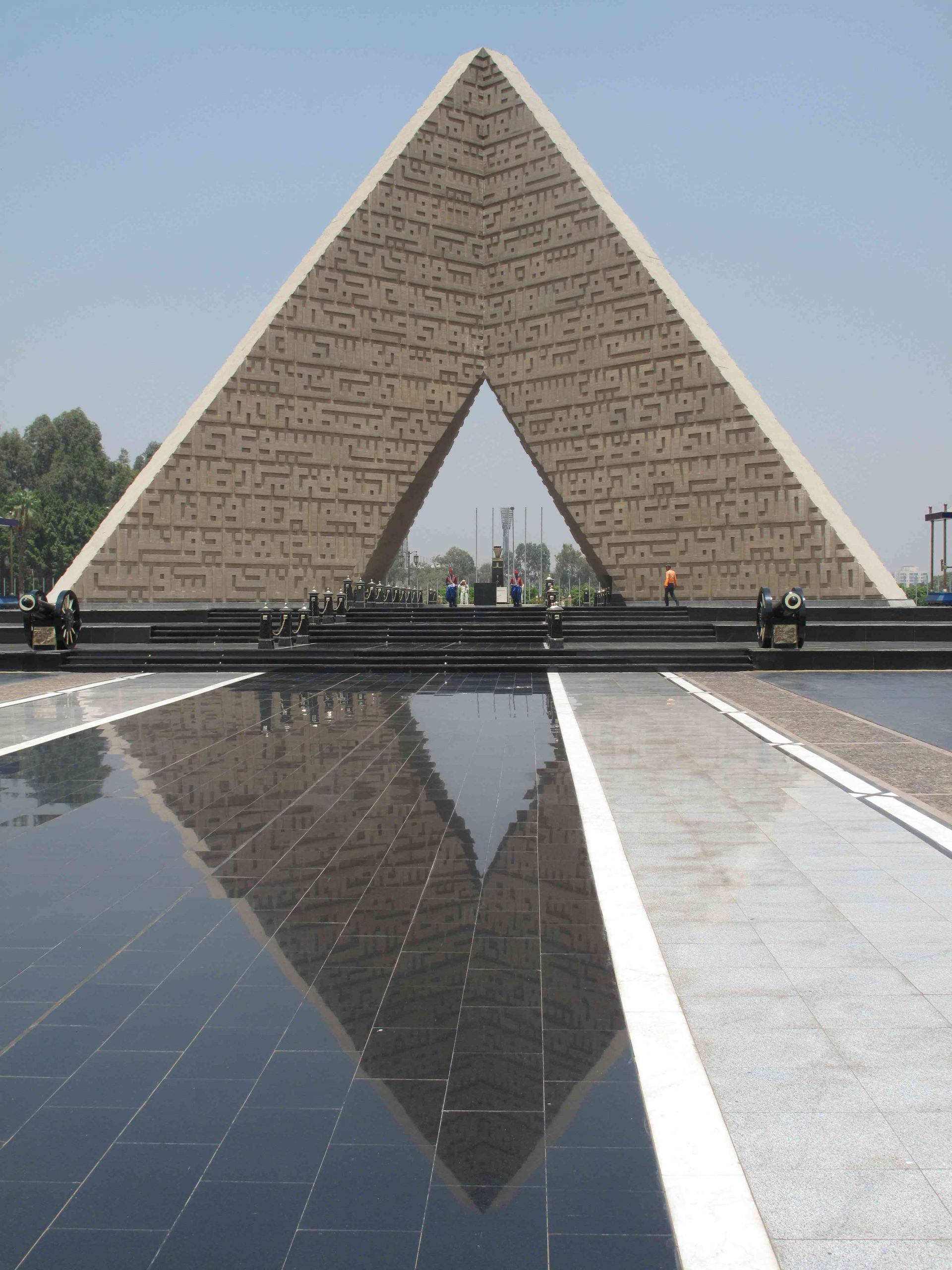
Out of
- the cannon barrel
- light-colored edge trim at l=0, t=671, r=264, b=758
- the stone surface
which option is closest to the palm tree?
the cannon barrel

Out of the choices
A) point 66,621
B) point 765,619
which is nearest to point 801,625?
point 765,619

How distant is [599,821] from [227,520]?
18.0m

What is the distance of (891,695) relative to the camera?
33.7 feet

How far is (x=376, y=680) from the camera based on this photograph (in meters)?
12.2

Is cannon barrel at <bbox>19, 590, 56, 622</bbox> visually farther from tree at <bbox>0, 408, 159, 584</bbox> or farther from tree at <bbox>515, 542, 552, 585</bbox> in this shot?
tree at <bbox>515, 542, 552, 585</bbox>

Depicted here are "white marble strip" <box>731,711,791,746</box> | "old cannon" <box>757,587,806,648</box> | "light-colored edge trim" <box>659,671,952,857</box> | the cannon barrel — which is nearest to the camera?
"light-colored edge trim" <box>659,671,952,857</box>

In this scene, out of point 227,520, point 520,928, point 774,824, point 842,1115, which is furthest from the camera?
point 227,520

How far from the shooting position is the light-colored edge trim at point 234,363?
20.8m

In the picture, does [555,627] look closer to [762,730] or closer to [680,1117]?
[762,730]

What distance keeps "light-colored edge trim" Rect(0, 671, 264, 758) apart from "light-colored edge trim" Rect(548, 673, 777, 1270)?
4.98 m

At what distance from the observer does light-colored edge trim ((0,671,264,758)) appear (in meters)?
7.29

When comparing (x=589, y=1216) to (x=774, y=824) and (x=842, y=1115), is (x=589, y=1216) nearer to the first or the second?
(x=842, y=1115)

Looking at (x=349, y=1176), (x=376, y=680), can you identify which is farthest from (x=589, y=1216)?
(x=376, y=680)

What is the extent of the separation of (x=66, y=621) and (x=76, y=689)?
13.1 feet
